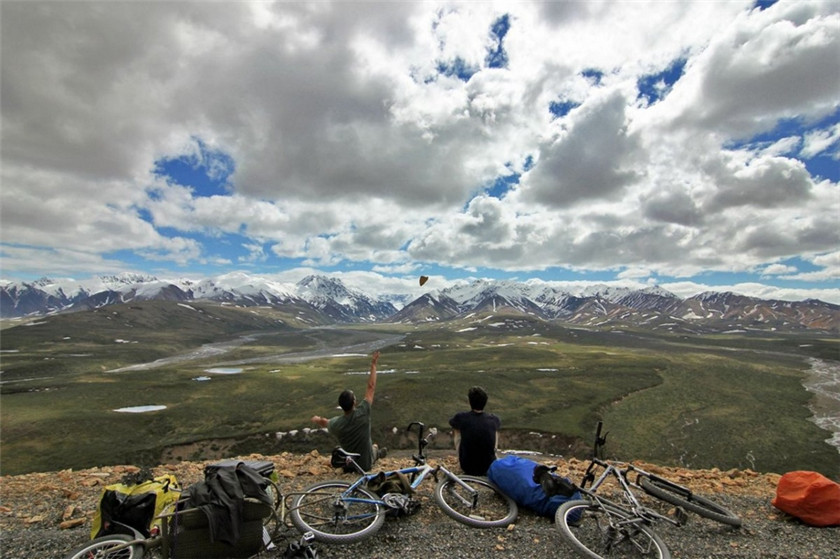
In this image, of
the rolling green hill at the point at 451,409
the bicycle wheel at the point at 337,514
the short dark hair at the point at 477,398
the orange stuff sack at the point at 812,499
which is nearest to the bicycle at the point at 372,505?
the bicycle wheel at the point at 337,514

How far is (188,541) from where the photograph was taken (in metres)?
6.94

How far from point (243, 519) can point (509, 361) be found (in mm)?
137551

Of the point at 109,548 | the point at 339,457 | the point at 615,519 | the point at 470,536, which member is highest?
the point at 339,457

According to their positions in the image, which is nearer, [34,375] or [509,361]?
[34,375]

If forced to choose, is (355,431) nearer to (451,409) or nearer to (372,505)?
(372,505)

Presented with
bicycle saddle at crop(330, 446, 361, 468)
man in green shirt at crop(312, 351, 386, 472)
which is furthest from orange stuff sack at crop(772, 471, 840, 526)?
bicycle saddle at crop(330, 446, 361, 468)

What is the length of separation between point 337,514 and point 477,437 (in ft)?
15.3

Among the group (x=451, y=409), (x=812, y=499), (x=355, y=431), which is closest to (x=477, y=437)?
(x=355, y=431)

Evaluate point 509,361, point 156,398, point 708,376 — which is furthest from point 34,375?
point 708,376

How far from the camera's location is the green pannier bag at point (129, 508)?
7.96 metres

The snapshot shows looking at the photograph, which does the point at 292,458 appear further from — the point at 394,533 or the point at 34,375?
the point at 34,375

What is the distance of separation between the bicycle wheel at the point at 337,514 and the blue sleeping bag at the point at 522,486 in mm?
3390

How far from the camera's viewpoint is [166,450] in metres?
51.0

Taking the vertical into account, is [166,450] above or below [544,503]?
below
